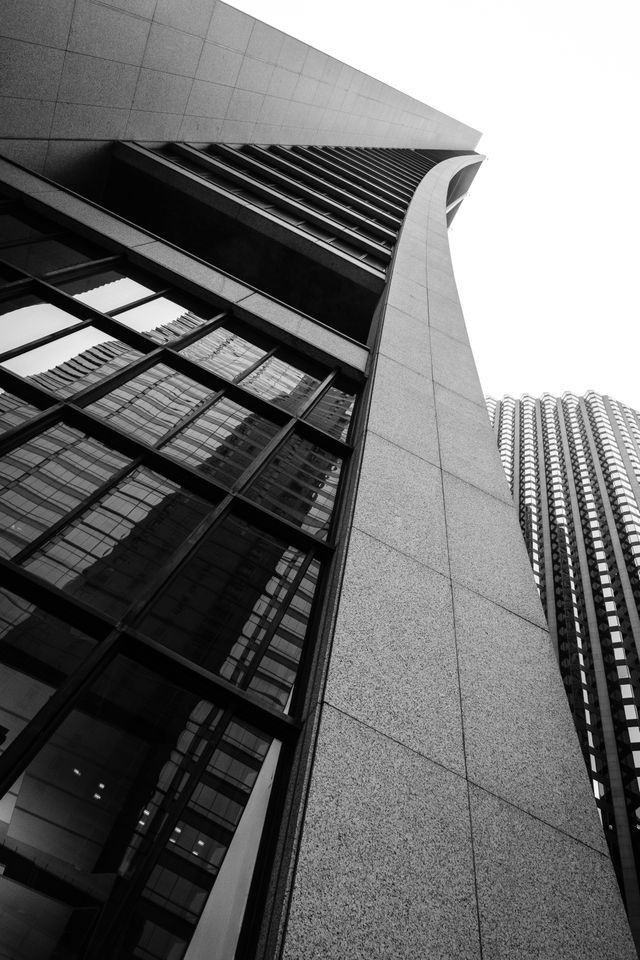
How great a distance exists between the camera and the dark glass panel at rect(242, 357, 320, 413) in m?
8.35

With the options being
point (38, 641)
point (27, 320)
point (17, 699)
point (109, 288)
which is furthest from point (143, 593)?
point (109, 288)

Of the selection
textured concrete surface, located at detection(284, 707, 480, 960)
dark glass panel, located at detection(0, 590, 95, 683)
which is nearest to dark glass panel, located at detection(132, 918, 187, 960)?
textured concrete surface, located at detection(284, 707, 480, 960)

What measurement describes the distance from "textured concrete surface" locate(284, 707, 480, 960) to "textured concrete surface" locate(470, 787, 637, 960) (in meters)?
0.11

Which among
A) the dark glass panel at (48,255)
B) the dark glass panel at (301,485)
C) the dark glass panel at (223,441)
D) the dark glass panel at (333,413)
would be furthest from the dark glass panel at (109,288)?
the dark glass panel at (301,485)

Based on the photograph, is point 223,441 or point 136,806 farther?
point 223,441

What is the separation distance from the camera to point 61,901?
2.73m

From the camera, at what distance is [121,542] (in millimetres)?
4883

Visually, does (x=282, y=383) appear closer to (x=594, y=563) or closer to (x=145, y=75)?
(x=145, y=75)

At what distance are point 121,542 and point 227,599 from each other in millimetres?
990

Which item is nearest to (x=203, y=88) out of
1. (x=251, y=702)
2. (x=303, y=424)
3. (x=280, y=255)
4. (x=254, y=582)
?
(x=280, y=255)

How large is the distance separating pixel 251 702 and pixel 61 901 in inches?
56.7

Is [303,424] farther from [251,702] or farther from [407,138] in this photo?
[407,138]

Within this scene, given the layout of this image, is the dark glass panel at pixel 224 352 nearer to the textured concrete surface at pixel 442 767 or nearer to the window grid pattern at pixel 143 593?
the window grid pattern at pixel 143 593

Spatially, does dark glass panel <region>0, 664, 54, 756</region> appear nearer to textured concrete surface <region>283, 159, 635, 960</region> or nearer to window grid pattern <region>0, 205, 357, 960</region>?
window grid pattern <region>0, 205, 357, 960</region>
